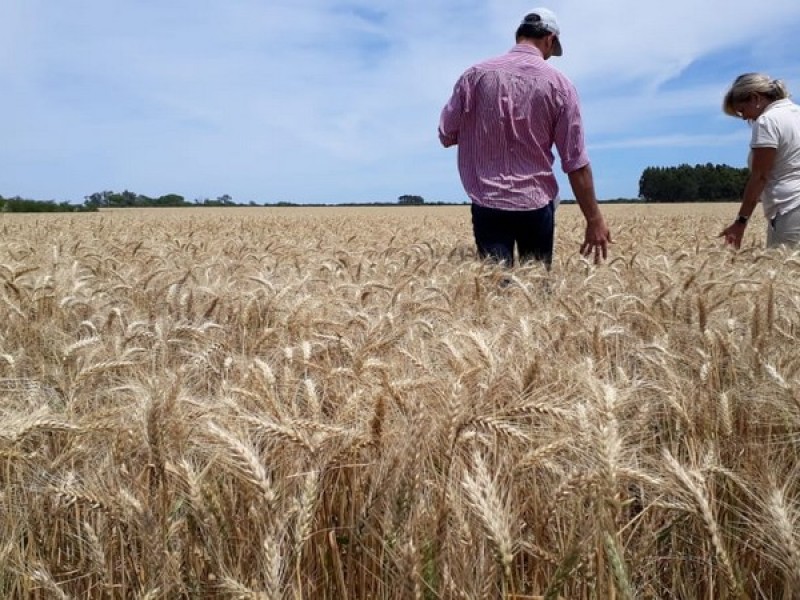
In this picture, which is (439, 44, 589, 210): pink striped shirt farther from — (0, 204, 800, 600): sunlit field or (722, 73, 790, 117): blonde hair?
(0, 204, 800, 600): sunlit field

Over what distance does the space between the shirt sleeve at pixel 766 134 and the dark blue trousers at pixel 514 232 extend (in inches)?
60.4

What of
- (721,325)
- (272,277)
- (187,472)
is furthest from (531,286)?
(187,472)

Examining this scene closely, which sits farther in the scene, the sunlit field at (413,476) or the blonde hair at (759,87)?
the blonde hair at (759,87)

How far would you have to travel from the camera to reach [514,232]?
14.4 feet

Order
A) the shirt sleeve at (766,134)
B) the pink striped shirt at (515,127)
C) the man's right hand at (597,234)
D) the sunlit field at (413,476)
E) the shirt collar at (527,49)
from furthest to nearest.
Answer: the shirt sleeve at (766,134) → the man's right hand at (597,234) → the shirt collar at (527,49) → the pink striped shirt at (515,127) → the sunlit field at (413,476)

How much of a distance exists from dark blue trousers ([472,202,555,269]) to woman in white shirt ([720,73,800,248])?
5.16 feet

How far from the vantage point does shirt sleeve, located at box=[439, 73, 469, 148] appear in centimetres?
418

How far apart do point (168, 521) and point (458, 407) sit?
575 mm

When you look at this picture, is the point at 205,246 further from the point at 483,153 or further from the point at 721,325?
the point at 721,325

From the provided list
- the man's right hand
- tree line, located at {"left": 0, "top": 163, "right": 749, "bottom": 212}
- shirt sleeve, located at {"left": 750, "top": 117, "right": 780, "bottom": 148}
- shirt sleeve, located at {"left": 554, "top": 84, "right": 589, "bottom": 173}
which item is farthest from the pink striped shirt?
tree line, located at {"left": 0, "top": 163, "right": 749, "bottom": 212}

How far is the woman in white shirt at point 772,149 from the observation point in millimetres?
4480

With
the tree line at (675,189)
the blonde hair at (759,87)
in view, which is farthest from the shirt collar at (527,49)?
the tree line at (675,189)

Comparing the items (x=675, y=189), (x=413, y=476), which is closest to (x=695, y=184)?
(x=675, y=189)

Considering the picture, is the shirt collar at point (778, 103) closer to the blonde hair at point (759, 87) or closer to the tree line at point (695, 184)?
the blonde hair at point (759, 87)
